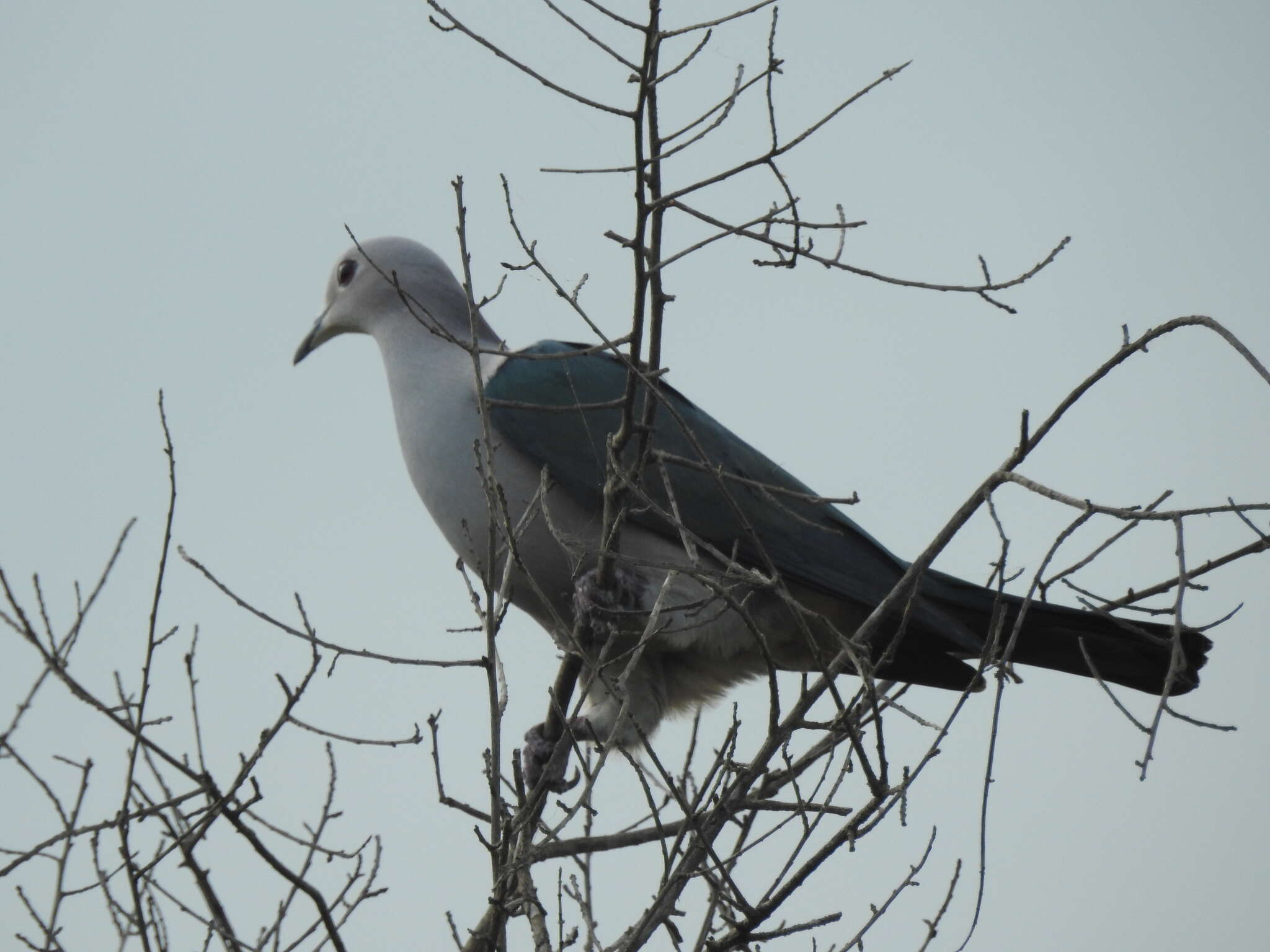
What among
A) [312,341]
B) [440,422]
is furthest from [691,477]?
[312,341]

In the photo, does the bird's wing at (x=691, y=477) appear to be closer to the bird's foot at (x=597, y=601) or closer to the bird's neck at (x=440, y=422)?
the bird's neck at (x=440, y=422)

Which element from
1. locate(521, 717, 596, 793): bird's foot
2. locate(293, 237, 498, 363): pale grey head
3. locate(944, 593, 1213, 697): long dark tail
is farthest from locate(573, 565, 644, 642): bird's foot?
locate(293, 237, 498, 363): pale grey head

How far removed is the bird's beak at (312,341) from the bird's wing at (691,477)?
0.96 metres

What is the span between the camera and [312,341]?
5.10 m

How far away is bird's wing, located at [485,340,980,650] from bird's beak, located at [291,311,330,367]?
0.96 meters

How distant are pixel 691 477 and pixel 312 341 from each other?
1.63 m

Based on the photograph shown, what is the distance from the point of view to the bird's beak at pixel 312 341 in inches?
200

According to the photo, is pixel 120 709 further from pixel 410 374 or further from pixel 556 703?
pixel 410 374

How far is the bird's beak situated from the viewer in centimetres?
507

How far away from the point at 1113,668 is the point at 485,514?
1.85 m

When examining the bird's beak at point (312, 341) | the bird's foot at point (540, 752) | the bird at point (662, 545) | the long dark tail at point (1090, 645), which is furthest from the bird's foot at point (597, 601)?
the bird's beak at point (312, 341)

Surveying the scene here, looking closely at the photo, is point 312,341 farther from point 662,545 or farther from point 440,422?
point 662,545

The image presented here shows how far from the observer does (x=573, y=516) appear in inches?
168

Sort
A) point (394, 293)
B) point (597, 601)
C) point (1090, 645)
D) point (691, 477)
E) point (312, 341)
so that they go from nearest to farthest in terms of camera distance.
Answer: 1. point (597, 601)
2. point (1090, 645)
3. point (691, 477)
4. point (394, 293)
5. point (312, 341)
